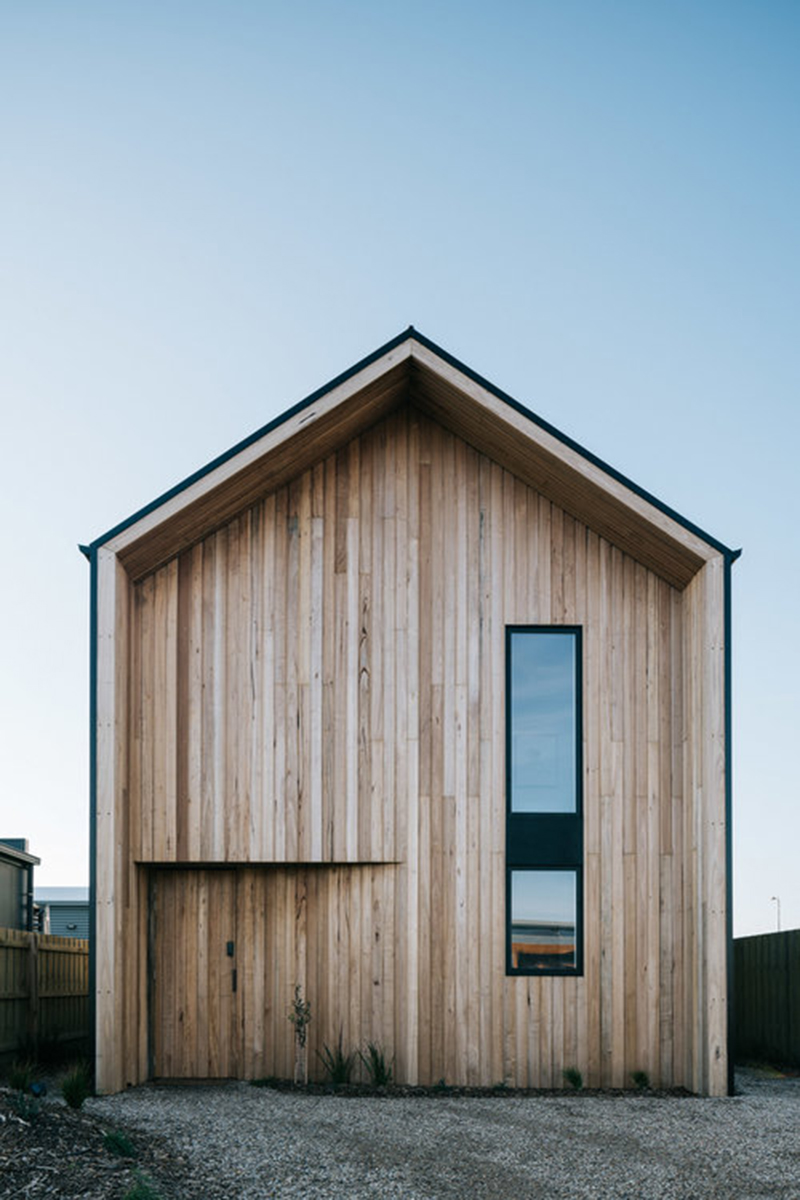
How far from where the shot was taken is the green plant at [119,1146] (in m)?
7.69

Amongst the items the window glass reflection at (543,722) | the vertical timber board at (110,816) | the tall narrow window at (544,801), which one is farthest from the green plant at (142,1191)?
the window glass reflection at (543,722)

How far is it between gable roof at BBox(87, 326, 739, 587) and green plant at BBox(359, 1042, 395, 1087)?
5.24 metres

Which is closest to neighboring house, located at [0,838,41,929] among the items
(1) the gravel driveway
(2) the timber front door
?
(2) the timber front door

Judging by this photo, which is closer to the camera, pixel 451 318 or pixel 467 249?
pixel 451 318

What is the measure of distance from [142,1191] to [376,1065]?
18.8 ft

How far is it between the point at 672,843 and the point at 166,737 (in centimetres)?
518

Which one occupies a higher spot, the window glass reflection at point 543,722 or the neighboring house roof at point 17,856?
the window glass reflection at point 543,722

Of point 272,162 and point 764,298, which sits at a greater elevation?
point 272,162

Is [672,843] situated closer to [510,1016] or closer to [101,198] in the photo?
[510,1016]

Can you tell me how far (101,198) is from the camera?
46.6 feet

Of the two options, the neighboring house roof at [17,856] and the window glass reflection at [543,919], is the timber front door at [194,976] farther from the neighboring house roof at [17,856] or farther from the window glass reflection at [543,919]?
the neighboring house roof at [17,856]

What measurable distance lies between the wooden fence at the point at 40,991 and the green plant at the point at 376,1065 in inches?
149

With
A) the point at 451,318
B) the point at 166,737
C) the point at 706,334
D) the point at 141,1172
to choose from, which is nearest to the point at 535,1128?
the point at 141,1172

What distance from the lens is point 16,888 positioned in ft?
55.9
